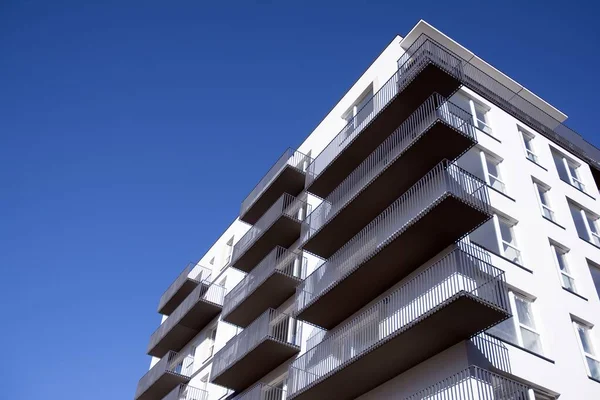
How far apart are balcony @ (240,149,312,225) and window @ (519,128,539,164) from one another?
31.6ft

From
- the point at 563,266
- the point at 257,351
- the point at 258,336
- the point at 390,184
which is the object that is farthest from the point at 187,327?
the point at 563,266

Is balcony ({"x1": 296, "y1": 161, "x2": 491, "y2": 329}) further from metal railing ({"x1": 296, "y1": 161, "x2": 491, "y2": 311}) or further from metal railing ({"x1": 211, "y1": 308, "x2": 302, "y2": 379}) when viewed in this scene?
metal railing ({"x1": 211, "y1": 308, "x2": 302, "y2": 379})

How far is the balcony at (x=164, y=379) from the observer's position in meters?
32.4

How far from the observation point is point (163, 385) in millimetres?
33250

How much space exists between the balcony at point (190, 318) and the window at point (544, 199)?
56.0ft

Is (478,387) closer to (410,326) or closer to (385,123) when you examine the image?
(410,326)

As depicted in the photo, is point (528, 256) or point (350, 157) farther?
point (350, 157)

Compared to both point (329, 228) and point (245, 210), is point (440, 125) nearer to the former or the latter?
point (329, 228)

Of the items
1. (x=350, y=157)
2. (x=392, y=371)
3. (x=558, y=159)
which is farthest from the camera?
(x=558, y=159)

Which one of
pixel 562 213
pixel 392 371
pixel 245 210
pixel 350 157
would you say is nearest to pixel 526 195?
pixel 562 213

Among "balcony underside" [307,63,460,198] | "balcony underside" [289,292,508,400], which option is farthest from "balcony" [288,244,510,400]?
"balcony underside" [307,63,460,198]

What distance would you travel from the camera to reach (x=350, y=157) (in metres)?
24.6

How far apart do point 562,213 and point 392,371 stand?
32.2ft

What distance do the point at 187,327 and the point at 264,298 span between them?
31.6ft
